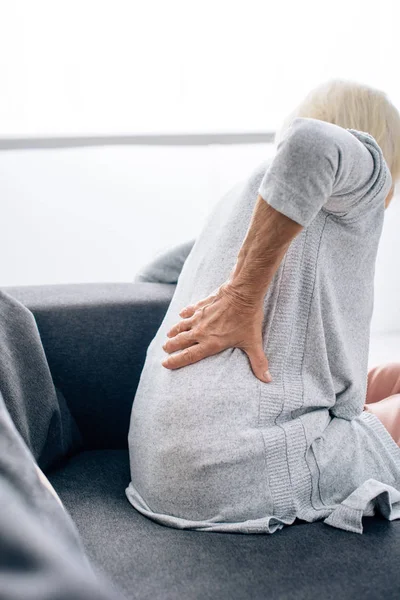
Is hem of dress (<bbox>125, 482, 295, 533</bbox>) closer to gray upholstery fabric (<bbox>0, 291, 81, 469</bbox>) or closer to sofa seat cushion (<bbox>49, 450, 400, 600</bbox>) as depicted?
sofa seat cushion (<bbox>49, 450, 400, 600</bbox>)

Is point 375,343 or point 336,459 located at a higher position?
point 336,459

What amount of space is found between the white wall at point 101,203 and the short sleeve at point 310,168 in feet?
5.18

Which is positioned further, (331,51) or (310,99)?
(331,51)

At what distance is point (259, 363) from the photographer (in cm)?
94

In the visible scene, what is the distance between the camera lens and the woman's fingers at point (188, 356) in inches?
37.6

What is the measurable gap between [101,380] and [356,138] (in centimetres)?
66

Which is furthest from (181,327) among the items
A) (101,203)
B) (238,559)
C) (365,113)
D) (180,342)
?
(101,203)

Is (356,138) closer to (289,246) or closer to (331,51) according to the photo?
(289,246)

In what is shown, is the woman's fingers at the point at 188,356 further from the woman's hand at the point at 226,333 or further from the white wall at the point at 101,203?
Result: the white wall at the point at 101,203

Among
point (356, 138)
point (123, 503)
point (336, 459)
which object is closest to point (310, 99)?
point (356, 138)

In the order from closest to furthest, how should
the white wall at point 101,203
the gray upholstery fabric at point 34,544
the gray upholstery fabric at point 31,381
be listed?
1. the gray upholstery fabric at point 34,544
2. the gray upholstery fabric at point 31,381
3. the white wall at point 101,203

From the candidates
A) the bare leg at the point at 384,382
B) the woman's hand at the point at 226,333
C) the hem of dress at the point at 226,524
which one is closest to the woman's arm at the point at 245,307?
the woman's hand at the point at 226,333

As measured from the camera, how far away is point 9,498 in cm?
46

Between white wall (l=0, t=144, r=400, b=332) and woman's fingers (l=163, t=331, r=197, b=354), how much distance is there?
1451 mm
